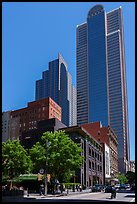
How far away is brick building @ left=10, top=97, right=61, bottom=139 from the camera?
155 meters

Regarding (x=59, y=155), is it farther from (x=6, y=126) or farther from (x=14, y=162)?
(x=6, y=126)

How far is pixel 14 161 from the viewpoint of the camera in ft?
198

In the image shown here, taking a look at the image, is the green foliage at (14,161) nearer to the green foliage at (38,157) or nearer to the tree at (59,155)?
the green foliage at (38,157)

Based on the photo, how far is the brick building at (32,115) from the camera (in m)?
155

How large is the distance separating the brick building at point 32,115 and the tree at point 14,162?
91303 mm

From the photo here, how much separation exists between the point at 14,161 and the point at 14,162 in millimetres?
177

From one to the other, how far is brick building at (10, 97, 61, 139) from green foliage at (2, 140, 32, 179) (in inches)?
3595

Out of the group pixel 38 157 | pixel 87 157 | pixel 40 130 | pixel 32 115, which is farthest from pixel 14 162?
pixel 32 115

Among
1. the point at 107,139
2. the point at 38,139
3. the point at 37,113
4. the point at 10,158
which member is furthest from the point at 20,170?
the point at 37,113

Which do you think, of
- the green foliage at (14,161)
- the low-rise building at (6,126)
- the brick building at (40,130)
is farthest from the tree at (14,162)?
the low-rise building at (6,126)

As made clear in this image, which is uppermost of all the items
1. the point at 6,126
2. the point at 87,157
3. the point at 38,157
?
the point at 6,126

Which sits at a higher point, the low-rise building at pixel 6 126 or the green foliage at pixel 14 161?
the low-rise building at pixel 6 126

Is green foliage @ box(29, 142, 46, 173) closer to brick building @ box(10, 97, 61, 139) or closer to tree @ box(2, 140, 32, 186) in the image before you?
tree @ box(2, 140, 32, 186)

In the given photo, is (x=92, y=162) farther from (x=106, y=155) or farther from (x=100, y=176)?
(x=106, y=155)
